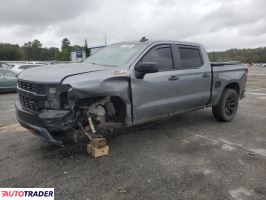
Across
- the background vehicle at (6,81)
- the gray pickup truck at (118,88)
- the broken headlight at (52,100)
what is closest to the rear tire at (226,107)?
the gray pickup truck at (118,88)

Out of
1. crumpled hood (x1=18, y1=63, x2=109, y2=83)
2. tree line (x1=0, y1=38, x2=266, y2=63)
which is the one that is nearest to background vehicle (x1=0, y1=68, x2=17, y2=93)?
crumpled hood (x1=18, y1=63, x2=109, y2=83)

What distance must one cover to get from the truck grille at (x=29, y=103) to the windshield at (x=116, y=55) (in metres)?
1.46

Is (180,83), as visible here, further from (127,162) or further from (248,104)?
(248,104)

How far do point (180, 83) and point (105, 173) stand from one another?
2.39 metres

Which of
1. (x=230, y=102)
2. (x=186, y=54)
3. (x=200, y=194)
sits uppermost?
(x=186, y=54)

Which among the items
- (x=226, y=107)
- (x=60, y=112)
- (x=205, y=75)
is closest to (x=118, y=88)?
(x=60, y=112)

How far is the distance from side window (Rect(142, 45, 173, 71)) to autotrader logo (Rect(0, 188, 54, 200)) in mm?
2714

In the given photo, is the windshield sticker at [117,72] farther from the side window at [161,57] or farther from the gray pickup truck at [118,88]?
the side window at [161,57]

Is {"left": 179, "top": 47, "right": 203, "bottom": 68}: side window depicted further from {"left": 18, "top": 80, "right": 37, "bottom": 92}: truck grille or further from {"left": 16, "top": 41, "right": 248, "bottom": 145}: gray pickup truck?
{"left": 18, "top": 80, "right": 37, "bottom": 92}: truck grille

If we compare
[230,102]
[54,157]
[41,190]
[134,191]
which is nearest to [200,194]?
[134,191]

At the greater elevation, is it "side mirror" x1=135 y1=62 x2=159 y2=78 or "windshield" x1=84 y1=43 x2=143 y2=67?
"windshield" x1=84 y1=43 x2=143 y2=67

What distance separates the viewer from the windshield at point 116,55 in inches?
198

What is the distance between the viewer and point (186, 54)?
235 inches

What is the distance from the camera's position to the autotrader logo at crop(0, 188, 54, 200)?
3438mm
